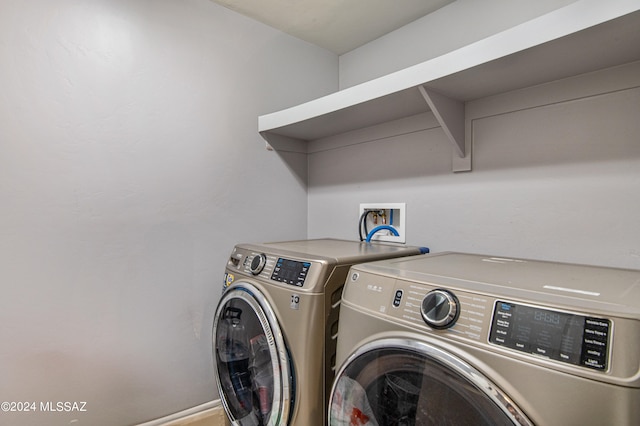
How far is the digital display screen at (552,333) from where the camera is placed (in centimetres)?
56

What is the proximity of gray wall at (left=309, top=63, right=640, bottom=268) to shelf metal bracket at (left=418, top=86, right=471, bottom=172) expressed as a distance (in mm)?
35

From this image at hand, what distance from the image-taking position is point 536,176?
49.4 inches

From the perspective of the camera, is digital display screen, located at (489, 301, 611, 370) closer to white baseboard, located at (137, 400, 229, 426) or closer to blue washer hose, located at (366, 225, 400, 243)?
blue washer hose, located at (366, 225, 400, 243)

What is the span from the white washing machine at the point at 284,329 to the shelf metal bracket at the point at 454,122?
0.42 metres

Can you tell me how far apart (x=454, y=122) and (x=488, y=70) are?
30 cm

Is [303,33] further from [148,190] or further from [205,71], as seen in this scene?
[148,190]

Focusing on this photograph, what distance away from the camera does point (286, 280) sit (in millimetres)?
1190

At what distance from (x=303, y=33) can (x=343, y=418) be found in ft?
6.22

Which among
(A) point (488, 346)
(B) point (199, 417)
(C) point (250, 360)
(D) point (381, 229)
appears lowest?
(B) point (199, 417)

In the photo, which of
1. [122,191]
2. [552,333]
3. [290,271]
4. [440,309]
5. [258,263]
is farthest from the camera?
[122,191]

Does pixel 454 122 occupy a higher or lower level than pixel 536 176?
higher

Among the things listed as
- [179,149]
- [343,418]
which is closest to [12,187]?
[179,149]

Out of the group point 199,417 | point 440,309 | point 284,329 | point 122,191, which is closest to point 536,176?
point 440,309

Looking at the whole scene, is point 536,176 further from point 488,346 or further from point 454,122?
point 488,346
